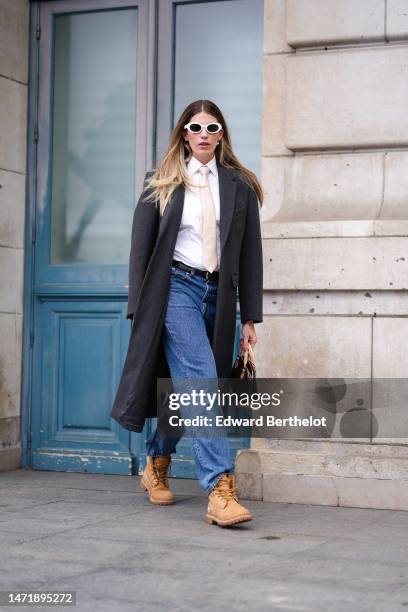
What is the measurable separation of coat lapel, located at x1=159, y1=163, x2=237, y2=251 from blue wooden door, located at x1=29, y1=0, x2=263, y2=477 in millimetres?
1529

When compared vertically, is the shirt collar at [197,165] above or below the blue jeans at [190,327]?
above

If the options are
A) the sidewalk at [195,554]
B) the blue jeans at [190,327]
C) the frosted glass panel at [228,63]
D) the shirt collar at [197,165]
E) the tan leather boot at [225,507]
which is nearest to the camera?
the sidewalk at [195,554]

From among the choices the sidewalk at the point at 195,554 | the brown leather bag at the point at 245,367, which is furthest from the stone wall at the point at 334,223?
the brown leather bag at the point at 245,367

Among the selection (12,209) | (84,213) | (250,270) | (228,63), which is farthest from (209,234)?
(12,209)

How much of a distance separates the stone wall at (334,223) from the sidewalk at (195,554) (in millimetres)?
264

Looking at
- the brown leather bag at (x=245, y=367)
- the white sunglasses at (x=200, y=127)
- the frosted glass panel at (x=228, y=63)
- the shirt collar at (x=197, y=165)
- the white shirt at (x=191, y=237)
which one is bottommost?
the brown leather bag at (x=245, y=367)

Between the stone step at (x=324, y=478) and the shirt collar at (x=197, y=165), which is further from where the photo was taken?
the stone step at (x=324, y=478)

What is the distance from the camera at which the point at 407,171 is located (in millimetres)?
6340

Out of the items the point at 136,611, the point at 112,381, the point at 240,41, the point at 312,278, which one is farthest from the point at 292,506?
the point at 240,41

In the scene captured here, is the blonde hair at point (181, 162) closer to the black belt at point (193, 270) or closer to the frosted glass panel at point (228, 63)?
the black belt at point (193, 270)

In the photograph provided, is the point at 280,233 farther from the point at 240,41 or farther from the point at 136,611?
the point at 136,611

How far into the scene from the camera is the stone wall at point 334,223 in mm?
6250

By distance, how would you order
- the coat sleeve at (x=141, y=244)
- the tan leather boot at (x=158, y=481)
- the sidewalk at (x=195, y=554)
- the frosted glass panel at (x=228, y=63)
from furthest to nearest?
the frosted glass panel at (x=228, y=63) → the tan leather boot at (x=158, y=481) → the coat sleeve at (x=141, y=244) → the sidewalk at (x=195, y=554)

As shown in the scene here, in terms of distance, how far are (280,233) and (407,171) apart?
765 mm
